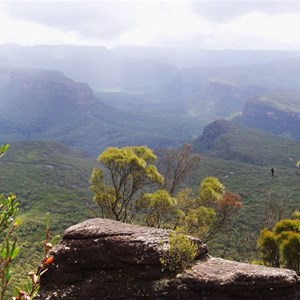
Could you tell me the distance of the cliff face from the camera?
14883 mm

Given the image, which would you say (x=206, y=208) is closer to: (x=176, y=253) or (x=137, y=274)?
(x=176, y=253)

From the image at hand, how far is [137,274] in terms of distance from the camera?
51.2 feet

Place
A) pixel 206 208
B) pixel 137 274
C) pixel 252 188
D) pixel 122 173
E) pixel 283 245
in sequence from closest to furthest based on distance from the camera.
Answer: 1. pixel 137 274
2. pixel 283 245
3. pixel 206 208
4. pixel 122 173
5. pixel 252 188

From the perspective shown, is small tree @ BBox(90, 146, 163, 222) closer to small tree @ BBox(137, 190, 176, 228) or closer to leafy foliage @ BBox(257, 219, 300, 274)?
small tree @ BBox(137, 190, 176, 228)

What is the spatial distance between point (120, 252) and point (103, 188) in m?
15.6

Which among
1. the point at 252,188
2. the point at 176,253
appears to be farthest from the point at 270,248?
the point at 252,188

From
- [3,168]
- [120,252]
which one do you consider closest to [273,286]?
[120,252]

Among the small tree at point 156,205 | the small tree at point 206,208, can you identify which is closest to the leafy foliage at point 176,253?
the small tree at point 206,208

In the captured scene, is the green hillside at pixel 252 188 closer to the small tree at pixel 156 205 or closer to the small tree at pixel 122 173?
the small tree at pixel 156 205

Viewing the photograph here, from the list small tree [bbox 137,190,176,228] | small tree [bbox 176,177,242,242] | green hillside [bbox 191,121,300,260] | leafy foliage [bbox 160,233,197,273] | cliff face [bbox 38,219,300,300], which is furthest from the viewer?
green hillside [bbox 191,121,300,260]

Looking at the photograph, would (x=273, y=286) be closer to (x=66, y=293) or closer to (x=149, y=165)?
(x=66, y=293)

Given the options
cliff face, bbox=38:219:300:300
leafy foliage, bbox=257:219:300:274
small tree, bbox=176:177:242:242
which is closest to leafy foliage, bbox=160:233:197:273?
cliff face, bbox=38:219:300:300

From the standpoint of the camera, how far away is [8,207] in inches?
239

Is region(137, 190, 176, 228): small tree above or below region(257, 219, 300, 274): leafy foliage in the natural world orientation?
above
